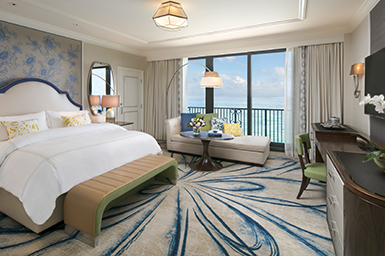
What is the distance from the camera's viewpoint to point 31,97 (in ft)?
12.6

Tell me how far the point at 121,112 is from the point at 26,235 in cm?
411

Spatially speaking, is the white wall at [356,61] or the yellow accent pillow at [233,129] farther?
the yellow accent pillow at [233,129]

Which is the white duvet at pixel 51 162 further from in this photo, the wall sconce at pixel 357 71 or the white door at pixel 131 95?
the wall sconce at pixel 357 71

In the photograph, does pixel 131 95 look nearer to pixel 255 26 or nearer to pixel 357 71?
pixel 255 26

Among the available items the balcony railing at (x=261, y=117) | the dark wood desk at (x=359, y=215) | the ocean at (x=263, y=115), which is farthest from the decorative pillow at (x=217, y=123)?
the dark wood desk at (x=359, y=215)

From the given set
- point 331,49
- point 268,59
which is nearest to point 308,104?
point 331,49

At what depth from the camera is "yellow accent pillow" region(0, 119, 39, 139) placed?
3.01 metres

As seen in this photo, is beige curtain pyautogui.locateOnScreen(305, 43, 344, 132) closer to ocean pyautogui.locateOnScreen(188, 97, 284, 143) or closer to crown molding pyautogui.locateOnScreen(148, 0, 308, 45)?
crown molding pyautogui.locateOnScreen(148, 0, 308, 45)

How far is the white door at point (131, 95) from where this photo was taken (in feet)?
19.2

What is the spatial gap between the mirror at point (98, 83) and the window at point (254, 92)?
2.27 meters

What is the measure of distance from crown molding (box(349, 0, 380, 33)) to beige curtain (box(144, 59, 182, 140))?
12.5 feet

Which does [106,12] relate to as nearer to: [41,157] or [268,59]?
[41,157]

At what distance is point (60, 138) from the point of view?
3.00 meters

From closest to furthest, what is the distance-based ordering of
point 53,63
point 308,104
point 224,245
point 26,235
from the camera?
point 224,245 → point 26,235 → point 53,63 → point 308,104
